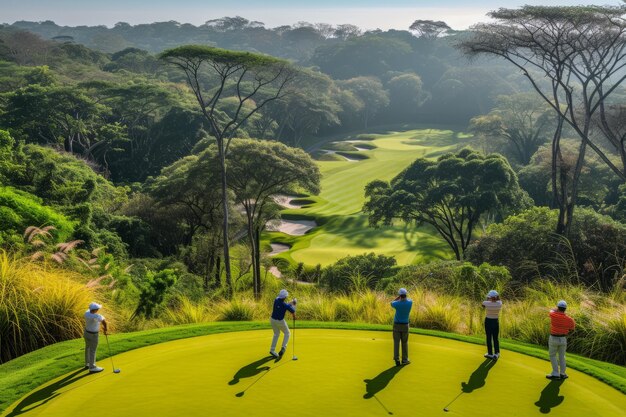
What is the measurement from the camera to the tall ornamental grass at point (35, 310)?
12.7 m

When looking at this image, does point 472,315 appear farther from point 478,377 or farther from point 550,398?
point 550,398

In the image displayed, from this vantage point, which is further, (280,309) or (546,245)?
(546,245)

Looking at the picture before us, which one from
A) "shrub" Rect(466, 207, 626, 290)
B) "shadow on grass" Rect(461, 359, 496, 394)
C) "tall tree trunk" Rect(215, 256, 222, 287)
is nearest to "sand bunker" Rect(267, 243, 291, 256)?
"tall tree trunk" Rect(215, 256, 222, 287)

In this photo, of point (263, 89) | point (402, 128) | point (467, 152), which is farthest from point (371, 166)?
point (402, 128)

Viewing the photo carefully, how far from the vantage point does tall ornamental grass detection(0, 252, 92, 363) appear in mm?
12719

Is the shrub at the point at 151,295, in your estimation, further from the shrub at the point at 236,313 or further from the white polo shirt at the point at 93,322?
the white polo shirt at the point at 93,322

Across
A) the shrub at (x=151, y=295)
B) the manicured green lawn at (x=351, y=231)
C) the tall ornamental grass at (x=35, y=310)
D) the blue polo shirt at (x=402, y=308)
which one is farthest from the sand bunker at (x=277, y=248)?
the blue polo shirt at (x=402, y=308)

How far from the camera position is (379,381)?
10.2 m

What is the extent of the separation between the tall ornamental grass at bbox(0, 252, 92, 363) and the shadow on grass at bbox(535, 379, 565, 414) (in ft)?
32.6

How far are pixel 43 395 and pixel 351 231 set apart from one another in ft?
138

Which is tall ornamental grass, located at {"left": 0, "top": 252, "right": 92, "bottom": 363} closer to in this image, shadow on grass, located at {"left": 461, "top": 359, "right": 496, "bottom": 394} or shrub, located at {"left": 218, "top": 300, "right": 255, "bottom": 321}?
shrub, located at {"left": 218, "top": 300, "right": 255, "bottom": 321}

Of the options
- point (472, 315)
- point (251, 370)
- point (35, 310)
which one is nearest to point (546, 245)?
point (472, 315)

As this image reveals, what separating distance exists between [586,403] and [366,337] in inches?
197

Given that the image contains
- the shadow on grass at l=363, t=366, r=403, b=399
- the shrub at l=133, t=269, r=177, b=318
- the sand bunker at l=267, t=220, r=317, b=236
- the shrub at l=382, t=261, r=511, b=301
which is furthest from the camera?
the sand bunker at l=267, t=220, r=317, b=236
